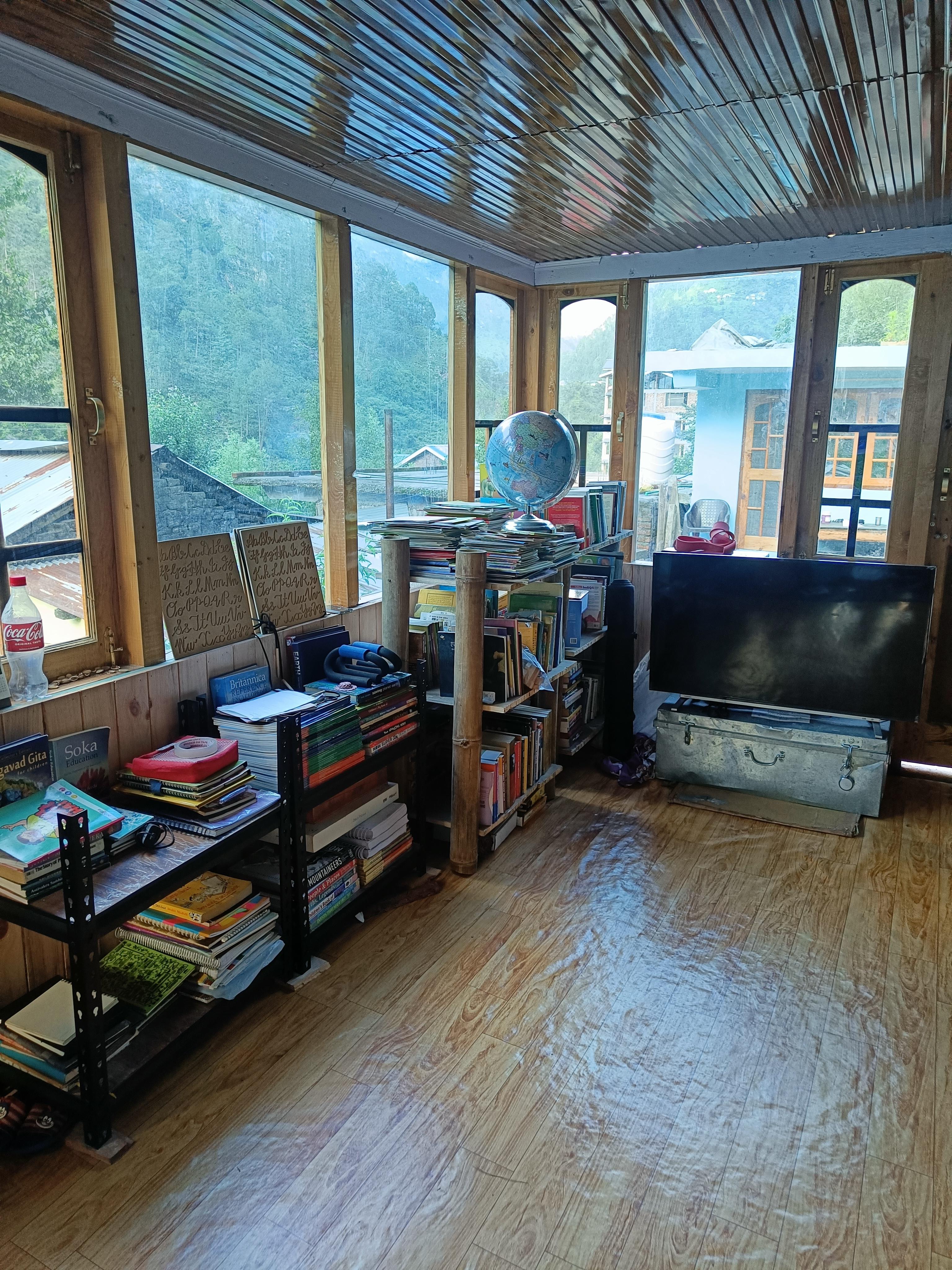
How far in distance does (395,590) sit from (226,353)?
0.96m

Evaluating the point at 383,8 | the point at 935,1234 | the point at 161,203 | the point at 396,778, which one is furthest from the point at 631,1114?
the point at 161,203

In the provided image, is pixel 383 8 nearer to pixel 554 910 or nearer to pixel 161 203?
pixel 161 203

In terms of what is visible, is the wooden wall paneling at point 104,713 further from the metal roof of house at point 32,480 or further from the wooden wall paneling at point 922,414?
the wooden wall paneling at point 922,414

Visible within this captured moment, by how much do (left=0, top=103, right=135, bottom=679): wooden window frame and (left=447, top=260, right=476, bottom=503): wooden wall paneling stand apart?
1.88 m

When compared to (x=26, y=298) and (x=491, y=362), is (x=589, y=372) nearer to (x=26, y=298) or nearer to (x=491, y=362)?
(x=491, y=362)

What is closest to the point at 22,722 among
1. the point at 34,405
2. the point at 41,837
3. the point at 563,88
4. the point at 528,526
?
the point at 41,837

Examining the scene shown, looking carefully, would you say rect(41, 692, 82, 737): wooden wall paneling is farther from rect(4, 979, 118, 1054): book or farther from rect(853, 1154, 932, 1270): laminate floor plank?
rect(853, 1154, 932, 1270): laminate floor plank

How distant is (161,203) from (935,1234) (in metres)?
3.05

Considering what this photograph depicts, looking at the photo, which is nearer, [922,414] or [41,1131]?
[41,1131]

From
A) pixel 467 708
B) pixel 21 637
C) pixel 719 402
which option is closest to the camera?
pixel 21 637

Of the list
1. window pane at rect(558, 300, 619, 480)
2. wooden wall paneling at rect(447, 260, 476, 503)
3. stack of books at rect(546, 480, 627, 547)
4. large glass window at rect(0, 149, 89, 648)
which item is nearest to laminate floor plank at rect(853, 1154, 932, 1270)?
large glass window at rect(0, 149, 89, 648)

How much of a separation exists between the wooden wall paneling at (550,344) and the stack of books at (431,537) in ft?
5.34

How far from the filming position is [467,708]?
114 inches

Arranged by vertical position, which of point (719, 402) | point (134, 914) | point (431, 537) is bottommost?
point (134, 914)
